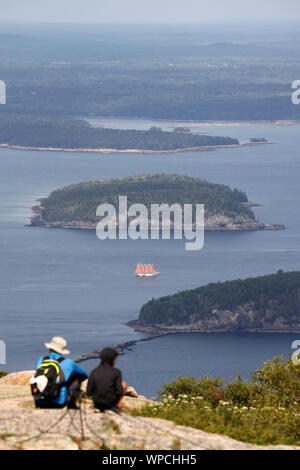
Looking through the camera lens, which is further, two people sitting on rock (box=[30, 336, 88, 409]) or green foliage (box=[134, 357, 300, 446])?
green foliage (box=[134, 357, 300, 446])

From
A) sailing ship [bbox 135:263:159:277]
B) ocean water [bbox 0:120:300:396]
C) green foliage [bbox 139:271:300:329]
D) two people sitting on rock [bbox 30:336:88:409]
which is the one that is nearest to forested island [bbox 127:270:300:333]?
green foliage [bbox 139:271:300:329]

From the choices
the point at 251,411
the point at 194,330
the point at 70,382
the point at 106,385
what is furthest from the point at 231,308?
the point at 106,385

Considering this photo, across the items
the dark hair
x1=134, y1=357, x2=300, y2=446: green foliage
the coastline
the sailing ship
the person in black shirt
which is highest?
the sailing ship

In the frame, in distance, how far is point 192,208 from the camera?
197 metres

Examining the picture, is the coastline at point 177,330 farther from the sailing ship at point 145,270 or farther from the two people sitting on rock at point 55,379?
the two people sitting on rock at point 55,379

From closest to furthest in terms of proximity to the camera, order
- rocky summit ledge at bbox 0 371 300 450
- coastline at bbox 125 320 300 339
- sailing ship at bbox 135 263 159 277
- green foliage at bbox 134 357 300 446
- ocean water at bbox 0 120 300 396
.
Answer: rocky summit ledge at bbox 0 371 300 450 < green foliage at bbox 134 357 300 446 < ocean water at bbox 0 120 300 396 < coastline at bbox 125 320 300 339 < sailing ship at bbox 135 263 159 277

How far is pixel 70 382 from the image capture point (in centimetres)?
1753

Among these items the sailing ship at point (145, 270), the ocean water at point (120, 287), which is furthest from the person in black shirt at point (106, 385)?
the sailing ship at point (145, 270)

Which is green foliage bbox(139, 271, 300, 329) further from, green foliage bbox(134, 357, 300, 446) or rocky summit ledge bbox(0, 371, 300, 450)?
rocky summit ledge bbox(0, 371, 300, 450)

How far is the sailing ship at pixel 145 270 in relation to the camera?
454 ft

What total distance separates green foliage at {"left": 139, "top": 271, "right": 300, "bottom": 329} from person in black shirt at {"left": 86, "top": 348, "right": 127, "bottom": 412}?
9723 cm

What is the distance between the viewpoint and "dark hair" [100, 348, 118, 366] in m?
17.0

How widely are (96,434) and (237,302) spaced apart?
379 feet

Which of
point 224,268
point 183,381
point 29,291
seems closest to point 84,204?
point 224,268
